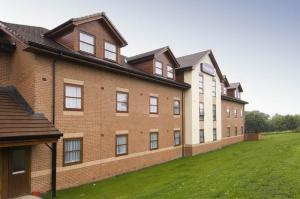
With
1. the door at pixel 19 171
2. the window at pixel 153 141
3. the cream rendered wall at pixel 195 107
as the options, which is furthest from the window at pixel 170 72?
the door at pixel 19 171

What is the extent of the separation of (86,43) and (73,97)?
149 inches

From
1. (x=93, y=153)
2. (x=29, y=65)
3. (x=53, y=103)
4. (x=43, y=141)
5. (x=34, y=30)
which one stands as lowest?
(x=93, y=153)

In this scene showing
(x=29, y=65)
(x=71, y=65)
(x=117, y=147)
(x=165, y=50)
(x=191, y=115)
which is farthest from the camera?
(x=191, y=115)

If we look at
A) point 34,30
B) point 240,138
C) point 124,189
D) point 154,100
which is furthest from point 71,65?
point 240,138

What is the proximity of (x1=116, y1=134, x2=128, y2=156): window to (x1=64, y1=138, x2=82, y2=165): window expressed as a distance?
3.34 meters

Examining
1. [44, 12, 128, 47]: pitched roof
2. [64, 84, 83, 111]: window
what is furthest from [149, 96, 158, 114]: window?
[64, 84, 83, 111]: window

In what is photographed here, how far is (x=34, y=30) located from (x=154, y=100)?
10.4 metres

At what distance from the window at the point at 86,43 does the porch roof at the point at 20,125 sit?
4.95m

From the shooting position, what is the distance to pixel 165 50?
79.6 ft

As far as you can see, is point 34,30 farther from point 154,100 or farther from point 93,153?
point 154,100

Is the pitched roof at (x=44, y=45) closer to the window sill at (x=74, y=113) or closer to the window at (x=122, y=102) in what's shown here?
the window at (x=122, y=102)

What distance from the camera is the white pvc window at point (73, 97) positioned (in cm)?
1498

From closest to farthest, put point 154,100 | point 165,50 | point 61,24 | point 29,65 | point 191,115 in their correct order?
point 29,65 → point 61,24 → point 154,100 → point 165,50 → point 191,115

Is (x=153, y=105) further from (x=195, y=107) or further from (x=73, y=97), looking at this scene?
(x=73, y=97)
